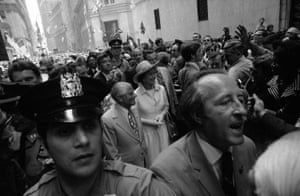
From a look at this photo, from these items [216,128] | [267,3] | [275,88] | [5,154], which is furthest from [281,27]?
[5,154]

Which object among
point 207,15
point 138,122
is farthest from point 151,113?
point 207,15

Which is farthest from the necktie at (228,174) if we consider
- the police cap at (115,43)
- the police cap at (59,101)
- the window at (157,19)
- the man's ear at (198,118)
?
the window at (157,19)

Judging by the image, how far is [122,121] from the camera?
3.09 metres

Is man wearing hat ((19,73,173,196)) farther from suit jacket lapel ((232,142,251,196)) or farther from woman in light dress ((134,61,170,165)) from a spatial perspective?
woman in light dress ((134,61,170,165))

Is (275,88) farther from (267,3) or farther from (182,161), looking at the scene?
(267,3)

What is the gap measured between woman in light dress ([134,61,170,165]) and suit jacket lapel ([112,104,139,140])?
549mm

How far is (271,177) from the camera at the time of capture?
831mm

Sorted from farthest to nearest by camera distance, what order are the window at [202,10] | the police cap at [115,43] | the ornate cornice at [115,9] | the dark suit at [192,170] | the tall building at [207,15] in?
the ornate cornice at [115,9] → the window at [202,10] → the tall building at [207,15] → the police cap at [115,43] → the dark suit at [192,170]

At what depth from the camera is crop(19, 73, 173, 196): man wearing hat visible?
3.96 ft

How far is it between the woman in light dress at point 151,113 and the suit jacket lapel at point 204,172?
72.4 inches

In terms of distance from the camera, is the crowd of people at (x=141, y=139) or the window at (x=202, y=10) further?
the window at (x=202, y=10)

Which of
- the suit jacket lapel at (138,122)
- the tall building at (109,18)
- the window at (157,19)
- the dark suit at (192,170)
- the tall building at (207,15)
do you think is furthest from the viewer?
the tall building at (109,18)

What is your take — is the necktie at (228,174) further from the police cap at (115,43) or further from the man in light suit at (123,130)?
Result: the police cap at (115,43)

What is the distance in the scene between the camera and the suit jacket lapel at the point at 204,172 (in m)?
1.65
